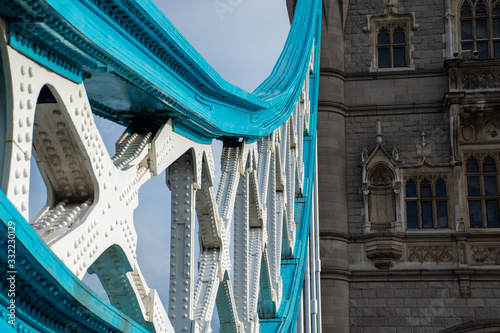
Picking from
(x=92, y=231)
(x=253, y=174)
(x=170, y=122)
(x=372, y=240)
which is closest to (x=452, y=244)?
(x=372, y=240)

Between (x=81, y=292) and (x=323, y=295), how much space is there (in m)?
13.7

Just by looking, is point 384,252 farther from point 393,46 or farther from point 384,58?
point 393,46

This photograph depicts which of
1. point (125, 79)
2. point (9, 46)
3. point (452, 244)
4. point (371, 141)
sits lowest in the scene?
point (9, 46)

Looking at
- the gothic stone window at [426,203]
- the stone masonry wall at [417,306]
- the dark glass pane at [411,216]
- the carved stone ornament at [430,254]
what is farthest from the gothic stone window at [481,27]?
the stone masonry wall at [417,306]

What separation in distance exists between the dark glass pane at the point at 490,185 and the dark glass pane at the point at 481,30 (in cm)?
300

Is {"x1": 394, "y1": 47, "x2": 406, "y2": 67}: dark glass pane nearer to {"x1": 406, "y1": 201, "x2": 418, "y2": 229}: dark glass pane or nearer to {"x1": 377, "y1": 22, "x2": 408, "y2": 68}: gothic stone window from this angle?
{"x1": 377, "y1": 22, "x2": 408, "y2": 68}: gothic stone window

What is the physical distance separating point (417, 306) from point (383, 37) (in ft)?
18.6

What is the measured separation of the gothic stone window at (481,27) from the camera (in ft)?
57.7

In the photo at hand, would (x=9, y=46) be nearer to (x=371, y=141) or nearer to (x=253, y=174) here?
(x=253, y=174)

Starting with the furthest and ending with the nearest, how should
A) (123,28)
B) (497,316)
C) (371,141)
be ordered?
(371,141) → (497,316) → (123,28)

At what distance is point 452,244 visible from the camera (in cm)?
1658

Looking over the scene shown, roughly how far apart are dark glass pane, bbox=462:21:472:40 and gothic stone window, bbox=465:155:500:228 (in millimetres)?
2578

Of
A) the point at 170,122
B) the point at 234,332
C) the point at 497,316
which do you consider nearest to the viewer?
the point at 170,122

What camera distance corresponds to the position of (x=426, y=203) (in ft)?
55.8
